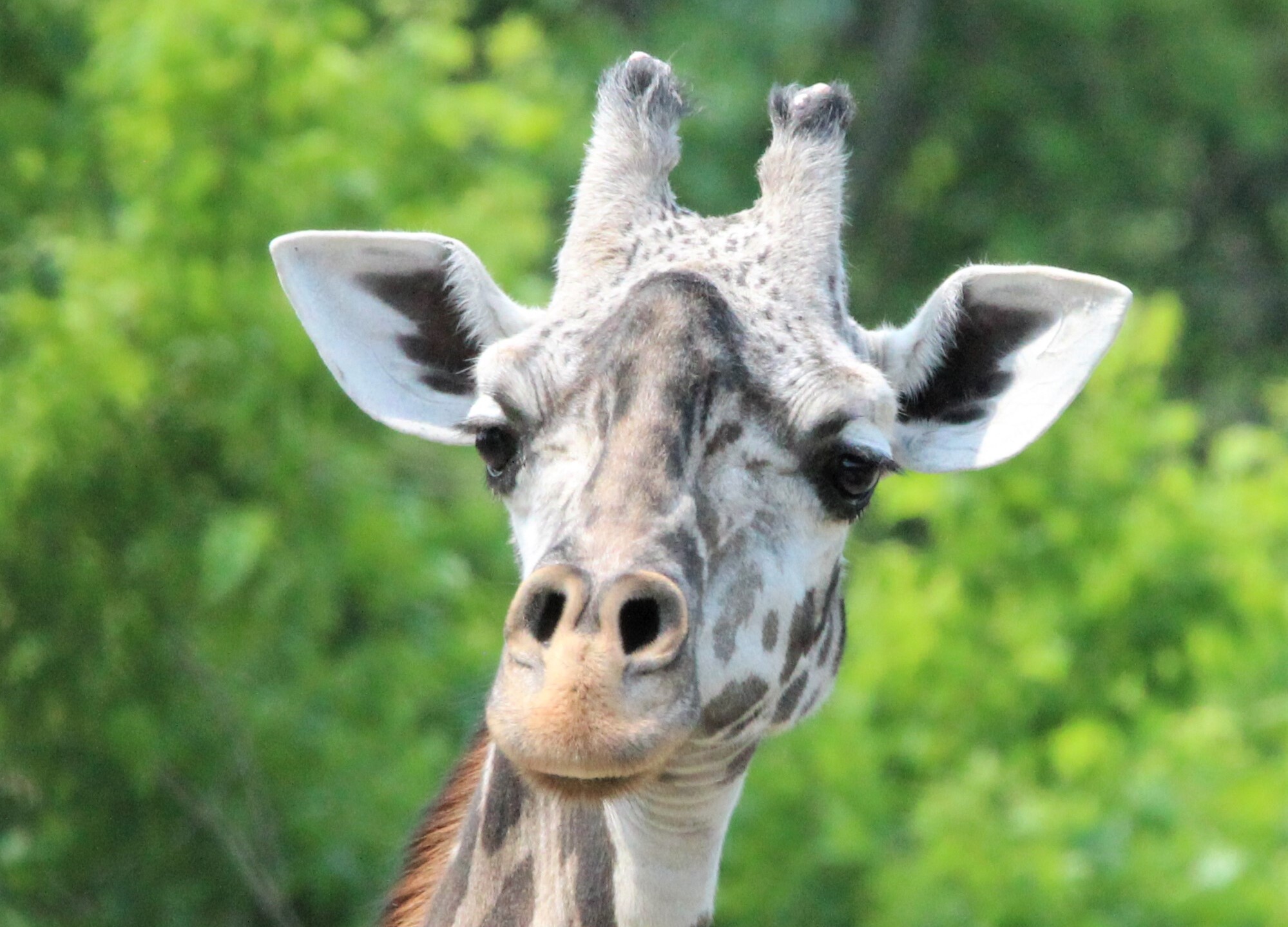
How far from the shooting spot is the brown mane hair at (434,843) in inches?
214

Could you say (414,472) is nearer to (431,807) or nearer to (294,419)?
(294,419)

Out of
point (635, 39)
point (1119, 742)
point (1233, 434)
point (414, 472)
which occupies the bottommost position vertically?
point (1119, 742)

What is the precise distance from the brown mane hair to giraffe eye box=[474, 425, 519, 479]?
92cm

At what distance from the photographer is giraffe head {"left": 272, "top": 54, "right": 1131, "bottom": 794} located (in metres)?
4.09

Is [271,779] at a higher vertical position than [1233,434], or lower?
lower

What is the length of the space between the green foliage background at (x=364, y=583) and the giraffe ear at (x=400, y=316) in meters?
0.96

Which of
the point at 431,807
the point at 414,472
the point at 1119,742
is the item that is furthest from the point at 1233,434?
the point at 431,807

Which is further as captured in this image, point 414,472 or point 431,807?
point 414,472

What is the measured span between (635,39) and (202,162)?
13.0 m

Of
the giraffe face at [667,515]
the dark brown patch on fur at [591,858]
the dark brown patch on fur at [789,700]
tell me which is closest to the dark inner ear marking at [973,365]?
the giraffe face at [667,515]

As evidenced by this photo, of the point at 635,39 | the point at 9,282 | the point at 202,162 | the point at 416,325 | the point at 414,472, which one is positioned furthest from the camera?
the point at 635,39

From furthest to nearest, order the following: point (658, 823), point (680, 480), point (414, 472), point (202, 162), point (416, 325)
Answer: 1. point (414, 472)
2. point (202, 162)
3. point (416, 325)
4. point (658, 823)
5. point (680, 480)

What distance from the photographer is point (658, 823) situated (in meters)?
4.86

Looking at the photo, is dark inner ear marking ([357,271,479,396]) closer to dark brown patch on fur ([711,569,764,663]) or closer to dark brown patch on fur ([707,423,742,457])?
dark brown patch on fur ([707,423,742,457])
